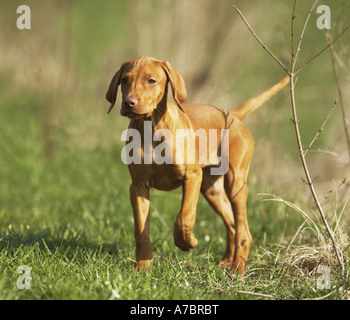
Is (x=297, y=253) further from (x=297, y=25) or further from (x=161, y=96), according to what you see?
(x=297, y=25)

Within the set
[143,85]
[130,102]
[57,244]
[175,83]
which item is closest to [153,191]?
[57,244]

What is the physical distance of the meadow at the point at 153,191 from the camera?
10.8 ft

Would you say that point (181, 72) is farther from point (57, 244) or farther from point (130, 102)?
point (130, 102)

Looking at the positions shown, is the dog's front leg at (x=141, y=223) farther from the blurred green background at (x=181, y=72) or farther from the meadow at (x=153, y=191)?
the blurred green background at (x=181, y=72)

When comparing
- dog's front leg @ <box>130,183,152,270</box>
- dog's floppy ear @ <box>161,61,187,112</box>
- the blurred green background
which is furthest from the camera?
the blurred green background

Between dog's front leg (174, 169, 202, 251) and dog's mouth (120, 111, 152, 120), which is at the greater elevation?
dog's mouth (120, 111, 152, 120)

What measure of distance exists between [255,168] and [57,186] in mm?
2562

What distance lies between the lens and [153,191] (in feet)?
19.2

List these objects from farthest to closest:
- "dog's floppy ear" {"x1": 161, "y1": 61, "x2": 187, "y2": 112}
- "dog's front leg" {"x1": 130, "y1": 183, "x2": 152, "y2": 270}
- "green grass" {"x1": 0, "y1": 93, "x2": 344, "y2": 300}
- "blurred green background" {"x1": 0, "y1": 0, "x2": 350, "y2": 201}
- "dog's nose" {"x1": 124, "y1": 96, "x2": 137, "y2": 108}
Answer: "blurred green background" {"x1": 0, "y1": 0, "x2": 350, "y2": 201} < "dog's front leg" {"x1": 130, "y1": 183, "x2": 152, "y2": 270} < "dog's floppy ear" {"x1": 161, "y1": 61, "x2": 187, "y2": 112} < "green grass" {"x1": 0, "y1": 93, "x2": 344, "y2": 300} < "dog's nose" {"x1": 124, "y1": 96, "x2": 137, "y2": 108}

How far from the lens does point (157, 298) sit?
2928mm

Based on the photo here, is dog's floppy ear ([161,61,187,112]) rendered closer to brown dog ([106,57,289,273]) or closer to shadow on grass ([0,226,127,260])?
brown dog ([106,57,289,273])

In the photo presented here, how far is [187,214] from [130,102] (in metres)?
0.84

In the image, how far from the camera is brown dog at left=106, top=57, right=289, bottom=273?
313 centimetres

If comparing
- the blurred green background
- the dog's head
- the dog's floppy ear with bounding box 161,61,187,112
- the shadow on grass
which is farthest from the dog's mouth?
the blurred green background
